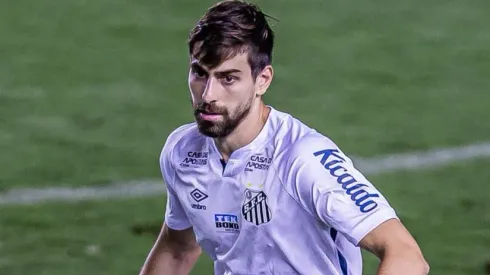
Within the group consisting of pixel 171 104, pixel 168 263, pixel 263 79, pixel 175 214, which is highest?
pixel 263 79

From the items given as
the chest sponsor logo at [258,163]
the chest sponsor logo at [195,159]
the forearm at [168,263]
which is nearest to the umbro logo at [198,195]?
the chest sponsor logo at [195,159]

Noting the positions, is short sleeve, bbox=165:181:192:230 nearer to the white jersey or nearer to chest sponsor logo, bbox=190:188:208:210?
the white jersey

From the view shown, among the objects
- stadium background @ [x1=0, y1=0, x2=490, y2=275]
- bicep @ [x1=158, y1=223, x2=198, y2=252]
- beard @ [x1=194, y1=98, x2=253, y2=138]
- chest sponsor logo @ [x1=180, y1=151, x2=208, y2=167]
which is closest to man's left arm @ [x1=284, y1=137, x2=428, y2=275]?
beard @ [x1=194, y1=98, x2=253, y2=138]

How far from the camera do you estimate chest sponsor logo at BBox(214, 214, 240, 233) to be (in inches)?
194

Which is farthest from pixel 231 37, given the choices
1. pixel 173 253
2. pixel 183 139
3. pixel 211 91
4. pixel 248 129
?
pixel 173 253

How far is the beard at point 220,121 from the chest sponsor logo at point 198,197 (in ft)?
1.04

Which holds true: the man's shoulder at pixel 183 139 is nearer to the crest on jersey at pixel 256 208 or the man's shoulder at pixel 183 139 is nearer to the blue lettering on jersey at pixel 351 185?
the crest on jersey at pixel 256 208

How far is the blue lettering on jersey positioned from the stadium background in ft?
9.42

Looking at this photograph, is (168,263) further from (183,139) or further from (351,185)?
(351,185)

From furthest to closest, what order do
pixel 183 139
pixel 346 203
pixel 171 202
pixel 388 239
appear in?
1. pixel 171 202
2. pixel 183 139
3. pixel 346 203
4. pixel 388 239

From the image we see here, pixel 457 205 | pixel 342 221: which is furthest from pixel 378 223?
pixel 457 205

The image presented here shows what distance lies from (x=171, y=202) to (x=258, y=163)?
618mm

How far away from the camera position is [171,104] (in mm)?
9461

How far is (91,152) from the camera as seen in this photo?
28.8ft
